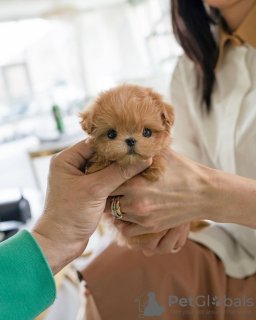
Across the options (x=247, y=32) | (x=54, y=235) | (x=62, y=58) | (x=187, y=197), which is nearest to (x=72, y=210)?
(x=54, y=235)

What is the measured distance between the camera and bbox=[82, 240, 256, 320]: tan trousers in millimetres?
894

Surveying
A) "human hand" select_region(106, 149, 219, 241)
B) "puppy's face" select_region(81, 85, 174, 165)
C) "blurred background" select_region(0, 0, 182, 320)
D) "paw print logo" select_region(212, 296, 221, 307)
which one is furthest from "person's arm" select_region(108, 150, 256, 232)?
"blurred background" select_region(0, 0, 182, 320)

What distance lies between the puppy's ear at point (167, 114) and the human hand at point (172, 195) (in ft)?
0.36

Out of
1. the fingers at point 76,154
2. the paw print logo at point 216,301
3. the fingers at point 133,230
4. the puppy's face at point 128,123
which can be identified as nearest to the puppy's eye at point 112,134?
the puppy's face at point 128,123

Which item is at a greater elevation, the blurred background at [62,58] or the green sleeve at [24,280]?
the blurred background at [62,58]

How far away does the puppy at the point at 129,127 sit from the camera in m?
0.75

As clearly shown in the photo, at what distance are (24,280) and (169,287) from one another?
485 mm

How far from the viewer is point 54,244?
756mm

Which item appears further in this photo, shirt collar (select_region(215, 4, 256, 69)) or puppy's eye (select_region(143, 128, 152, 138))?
shirt collar (select_region(215, 4, 256, 69))

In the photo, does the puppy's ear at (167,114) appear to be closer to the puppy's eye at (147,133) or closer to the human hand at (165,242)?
the puppy's eye at (147,133)

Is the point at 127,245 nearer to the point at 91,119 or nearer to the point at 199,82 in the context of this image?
the point at 91,119

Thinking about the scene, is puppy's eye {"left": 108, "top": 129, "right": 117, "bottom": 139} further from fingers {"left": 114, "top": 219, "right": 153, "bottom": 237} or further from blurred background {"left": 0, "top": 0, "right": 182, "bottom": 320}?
blurred background {"left": 0, "top": 0, "right": 182, "bottom": 320}

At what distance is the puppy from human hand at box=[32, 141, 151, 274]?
0.04m

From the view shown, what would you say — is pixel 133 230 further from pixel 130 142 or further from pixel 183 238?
pixel 130 142
